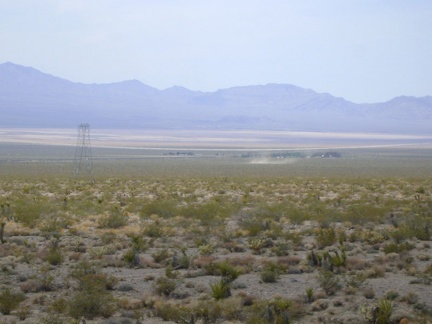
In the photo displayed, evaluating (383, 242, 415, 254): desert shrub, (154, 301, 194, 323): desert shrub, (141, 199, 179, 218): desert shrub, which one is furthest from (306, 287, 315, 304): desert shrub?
(141, 199, 179, 218): desert shrub

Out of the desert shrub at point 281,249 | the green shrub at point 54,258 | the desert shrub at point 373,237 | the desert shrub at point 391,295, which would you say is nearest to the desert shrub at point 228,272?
the desert shrub at point 281,249

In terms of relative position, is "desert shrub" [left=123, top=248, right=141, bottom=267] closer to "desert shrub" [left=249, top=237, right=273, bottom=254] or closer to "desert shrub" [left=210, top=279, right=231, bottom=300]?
"desert shrub" [left=249, top=237, right=273, bottom=254]

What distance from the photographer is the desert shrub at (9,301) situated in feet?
41.5

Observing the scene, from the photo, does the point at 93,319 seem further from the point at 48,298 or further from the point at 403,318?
the point at 403,318

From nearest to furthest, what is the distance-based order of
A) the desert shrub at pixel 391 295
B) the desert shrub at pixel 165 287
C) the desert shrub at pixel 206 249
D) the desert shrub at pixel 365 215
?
1. the desert shrub at pixel 391 295
2. the desert shrub at pixel 165 287
3. the desert shrub at pixel 206 249
4. the desert shrub at pixel 365 215

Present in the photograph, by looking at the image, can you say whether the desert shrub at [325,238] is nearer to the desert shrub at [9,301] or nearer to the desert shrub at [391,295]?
the desert shrub at [391,295]

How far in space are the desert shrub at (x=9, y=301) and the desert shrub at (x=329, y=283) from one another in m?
6.14

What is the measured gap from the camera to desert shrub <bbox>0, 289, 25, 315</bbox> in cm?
1265

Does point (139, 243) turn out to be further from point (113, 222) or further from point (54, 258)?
point (113, 222)

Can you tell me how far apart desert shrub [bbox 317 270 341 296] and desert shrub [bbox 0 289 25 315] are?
6144 mm

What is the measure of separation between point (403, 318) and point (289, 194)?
2544cm

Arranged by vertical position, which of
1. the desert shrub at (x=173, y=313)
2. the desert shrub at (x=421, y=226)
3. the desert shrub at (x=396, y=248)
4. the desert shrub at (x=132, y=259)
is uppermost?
the desert shrub at (x=421, y=226)

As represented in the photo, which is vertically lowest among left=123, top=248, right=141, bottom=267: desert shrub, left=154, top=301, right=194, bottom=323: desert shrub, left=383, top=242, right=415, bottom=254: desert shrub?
left=154, top=301, right=194, bottom=323: desert shrub

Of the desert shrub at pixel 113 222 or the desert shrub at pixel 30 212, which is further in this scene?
the desert shrub at pixel 30 212
